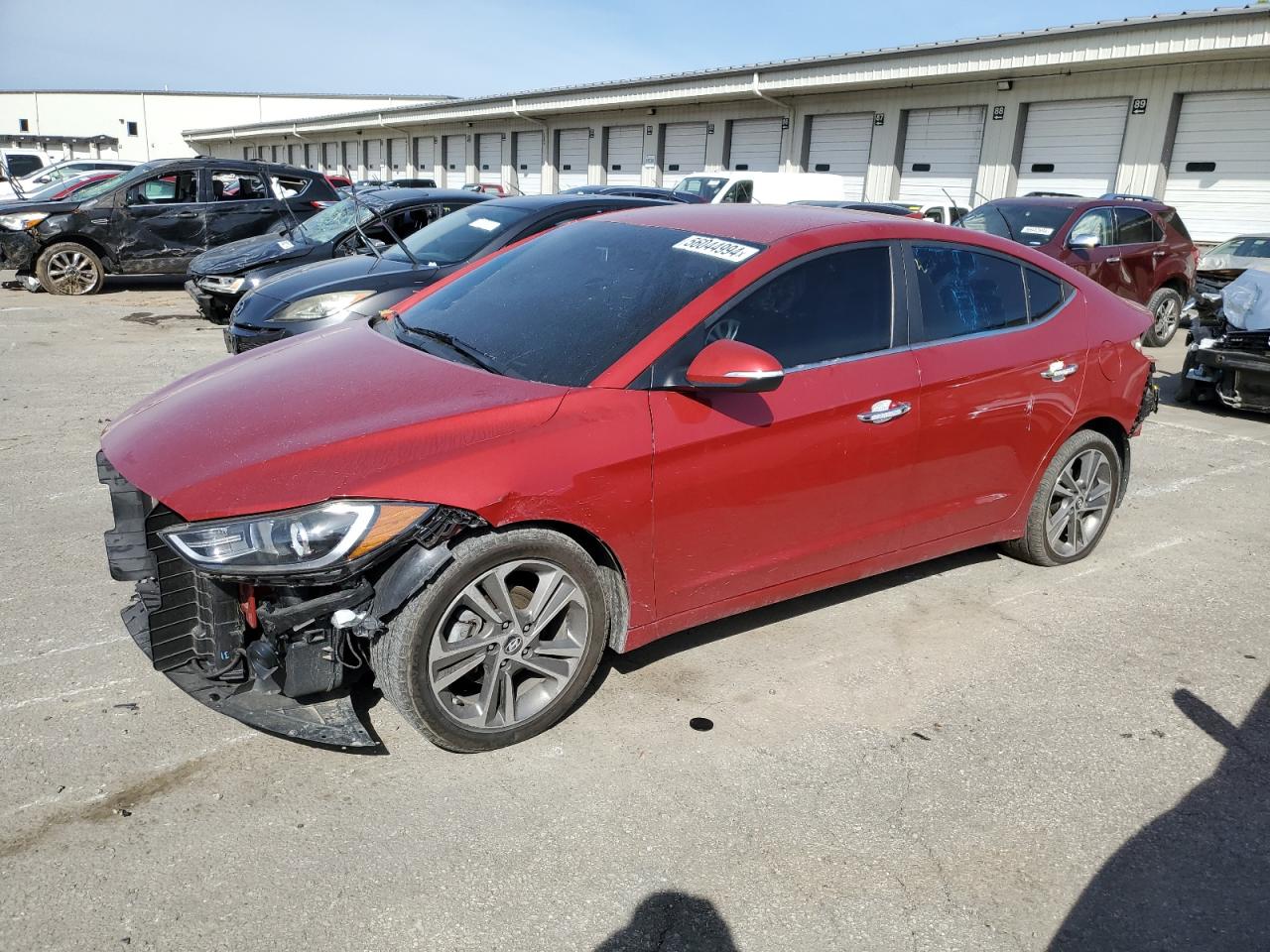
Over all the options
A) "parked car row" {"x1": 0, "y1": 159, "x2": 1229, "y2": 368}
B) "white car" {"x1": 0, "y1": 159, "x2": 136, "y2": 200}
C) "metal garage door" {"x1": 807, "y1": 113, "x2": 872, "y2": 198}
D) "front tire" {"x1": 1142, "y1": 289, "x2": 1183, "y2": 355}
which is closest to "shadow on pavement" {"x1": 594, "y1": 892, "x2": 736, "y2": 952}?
"parked car row" {"x1": 0, "y1": 159, "x2": 1229, "y2": 368}

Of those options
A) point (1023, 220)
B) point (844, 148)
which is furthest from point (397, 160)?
point (1023, 220)

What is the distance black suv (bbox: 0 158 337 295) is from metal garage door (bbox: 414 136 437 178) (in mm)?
29817

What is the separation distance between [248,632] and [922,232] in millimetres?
3004

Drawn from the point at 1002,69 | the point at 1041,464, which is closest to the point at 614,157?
the point at 1002,69

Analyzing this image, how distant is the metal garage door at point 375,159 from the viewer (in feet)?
154

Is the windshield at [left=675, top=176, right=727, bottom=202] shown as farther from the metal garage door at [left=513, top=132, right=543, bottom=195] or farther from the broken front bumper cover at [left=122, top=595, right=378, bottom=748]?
the broken front bumper cover at [left=122, top=595, right=378, bottom=748]

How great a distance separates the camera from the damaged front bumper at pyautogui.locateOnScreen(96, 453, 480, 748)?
9.12 feet

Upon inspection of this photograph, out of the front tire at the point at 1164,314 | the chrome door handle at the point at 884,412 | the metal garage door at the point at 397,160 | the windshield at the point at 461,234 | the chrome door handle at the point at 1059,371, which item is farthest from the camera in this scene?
the metal garage door at the point at 397,160

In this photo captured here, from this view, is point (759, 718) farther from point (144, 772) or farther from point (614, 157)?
point (614, 157)

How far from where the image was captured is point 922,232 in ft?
13.3

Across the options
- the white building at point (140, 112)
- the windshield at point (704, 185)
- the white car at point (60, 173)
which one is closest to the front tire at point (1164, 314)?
the windshield at point (704, 185)

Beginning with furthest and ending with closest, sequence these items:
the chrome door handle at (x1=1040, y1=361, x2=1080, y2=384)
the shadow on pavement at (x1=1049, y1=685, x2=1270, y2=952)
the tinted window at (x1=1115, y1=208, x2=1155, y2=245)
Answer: the tinted window at (x1=1115, y1=208, x2=1155, y2=245)
the chrome door handle at (x1=1040, y1=361, x2=1080, y2=384)
the shadow on pavement at (x1=1049, y1=685, x2=1270, y2=952)

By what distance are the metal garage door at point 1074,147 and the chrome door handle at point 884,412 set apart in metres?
17.6

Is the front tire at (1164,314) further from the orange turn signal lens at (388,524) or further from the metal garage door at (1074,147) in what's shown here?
the orange turn signal lens at (388,524)
